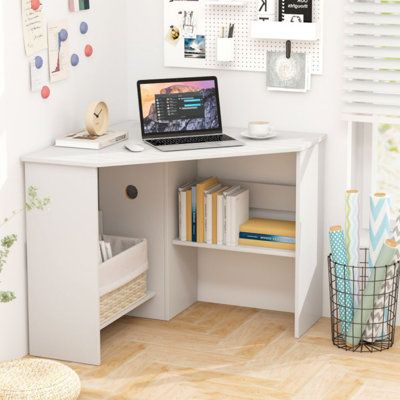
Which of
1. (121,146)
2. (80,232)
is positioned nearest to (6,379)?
(80,232)

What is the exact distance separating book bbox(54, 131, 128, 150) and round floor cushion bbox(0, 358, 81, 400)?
31.9 inches

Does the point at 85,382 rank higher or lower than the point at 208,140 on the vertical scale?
lower

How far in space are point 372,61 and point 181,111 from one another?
76cm

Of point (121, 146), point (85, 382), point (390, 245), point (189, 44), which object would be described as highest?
point (189, 44)

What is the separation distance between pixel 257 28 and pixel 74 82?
2.46 feet

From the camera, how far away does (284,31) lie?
4.10 meters

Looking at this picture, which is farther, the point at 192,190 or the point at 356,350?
the point at 192,190

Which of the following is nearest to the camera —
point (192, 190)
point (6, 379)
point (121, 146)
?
point (6, 379)

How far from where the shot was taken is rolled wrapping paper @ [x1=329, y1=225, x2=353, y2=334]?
3936 mm

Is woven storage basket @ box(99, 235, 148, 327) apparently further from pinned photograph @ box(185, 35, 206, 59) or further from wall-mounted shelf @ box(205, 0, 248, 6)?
wall-mounted shelf @ box(205, 0, 248, 6)

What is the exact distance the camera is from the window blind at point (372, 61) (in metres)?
3.97

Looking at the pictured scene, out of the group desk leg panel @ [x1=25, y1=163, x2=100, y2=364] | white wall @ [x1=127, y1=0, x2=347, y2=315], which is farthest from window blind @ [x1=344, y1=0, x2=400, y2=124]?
desk leg panel @ [x1=25, y1=163, x2=100, y2=364]

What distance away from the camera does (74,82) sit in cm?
410

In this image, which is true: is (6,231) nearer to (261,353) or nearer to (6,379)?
(6,379)
